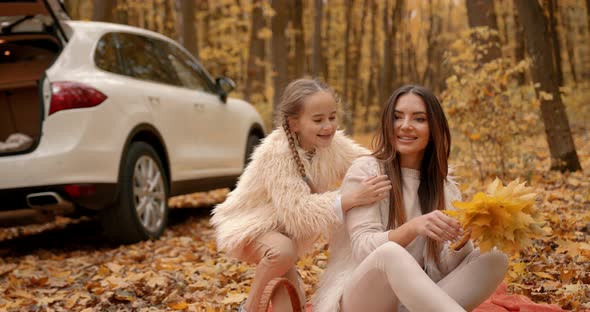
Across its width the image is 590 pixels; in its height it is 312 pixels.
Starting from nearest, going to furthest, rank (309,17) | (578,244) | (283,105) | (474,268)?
(474,268) → (283,105) → (578,244) → (309,17)

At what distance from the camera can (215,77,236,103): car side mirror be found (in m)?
7.51

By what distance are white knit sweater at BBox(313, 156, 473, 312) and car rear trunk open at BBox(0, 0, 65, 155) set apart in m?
3.23

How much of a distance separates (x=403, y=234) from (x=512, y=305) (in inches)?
50.2

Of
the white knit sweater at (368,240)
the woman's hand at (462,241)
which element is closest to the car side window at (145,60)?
the white knit sweater at (368,240)

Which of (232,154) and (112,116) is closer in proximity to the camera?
(112,116)

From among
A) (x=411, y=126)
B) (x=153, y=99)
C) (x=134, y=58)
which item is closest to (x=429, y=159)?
(x=411, y=126)

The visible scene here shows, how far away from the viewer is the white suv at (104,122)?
540cm

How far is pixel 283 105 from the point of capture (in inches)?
133

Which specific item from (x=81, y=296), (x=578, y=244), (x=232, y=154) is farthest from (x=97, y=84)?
Result: (x=578, y=244)

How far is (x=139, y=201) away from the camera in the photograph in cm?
616

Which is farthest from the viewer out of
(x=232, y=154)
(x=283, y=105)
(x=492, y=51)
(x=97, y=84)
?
(x=492, y=51)

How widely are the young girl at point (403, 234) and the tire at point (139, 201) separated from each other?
308 centimetres

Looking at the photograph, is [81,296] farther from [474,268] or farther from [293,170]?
[474,268]

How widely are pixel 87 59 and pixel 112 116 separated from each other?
1.73ft
